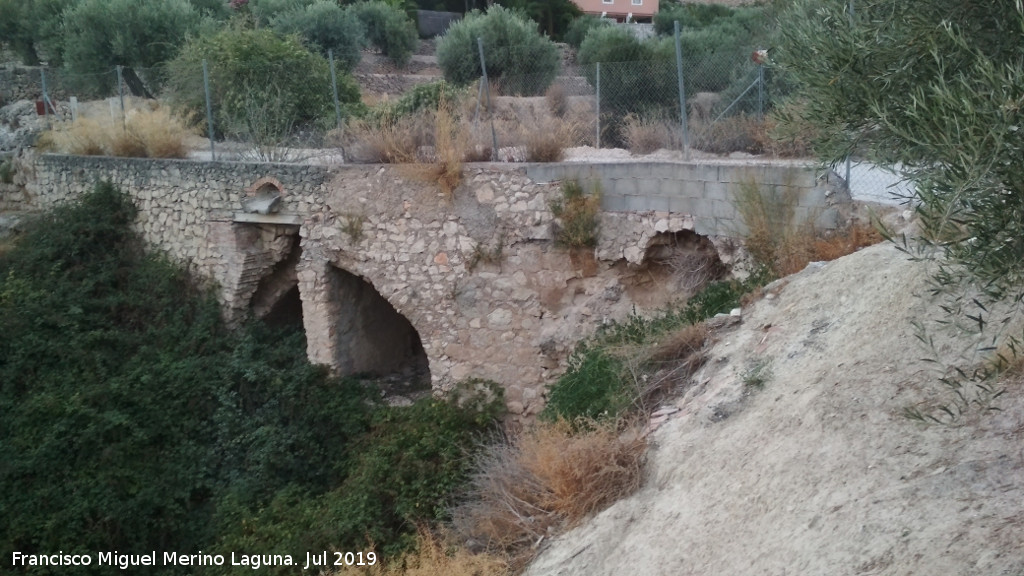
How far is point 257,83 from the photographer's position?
40.9 feet

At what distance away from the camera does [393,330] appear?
10.9 m

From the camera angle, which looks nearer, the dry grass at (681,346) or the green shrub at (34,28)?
the dry grass at (681,346)

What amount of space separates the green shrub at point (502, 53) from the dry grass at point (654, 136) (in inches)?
251

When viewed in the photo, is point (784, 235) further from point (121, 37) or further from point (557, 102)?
point (121, 37)

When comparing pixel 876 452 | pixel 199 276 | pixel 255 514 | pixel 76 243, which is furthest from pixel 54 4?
pixel 876 452

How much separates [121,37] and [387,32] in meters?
7.30

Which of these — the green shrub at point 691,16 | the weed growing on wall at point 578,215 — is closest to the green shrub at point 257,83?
the weed growing on wall at point 578,215

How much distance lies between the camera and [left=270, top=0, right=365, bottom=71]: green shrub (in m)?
19.6

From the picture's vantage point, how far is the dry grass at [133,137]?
1138 centimetres

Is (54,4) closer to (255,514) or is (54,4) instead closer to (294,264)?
(294,264)

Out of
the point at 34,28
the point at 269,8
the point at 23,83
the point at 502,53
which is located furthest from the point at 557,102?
the point at 34,28

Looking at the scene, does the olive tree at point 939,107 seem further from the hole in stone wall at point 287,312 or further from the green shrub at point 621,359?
the hole in stone wall at point 287,312

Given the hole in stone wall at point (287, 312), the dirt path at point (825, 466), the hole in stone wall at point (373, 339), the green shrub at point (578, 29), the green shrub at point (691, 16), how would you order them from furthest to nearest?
the green shrub at point (691, 16) → the green shrub at point (578, 29) → the hole in stone wall at point (287, 312) → the hole in stone wall at point (373, 339) → the dirt path at point (825, 466)

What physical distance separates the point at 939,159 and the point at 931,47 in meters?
0.49
